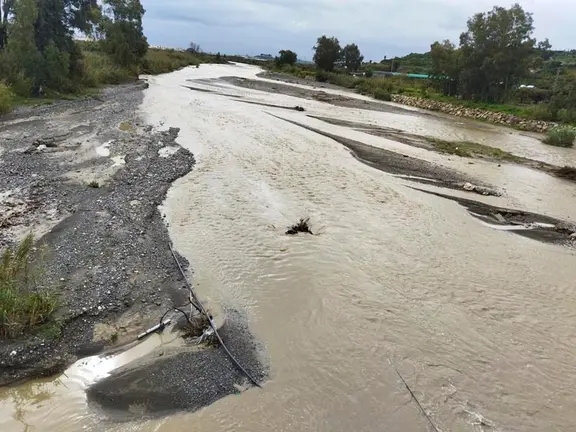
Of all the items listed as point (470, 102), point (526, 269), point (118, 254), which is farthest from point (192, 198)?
point (470, 102)

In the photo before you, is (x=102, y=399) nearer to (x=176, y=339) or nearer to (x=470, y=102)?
(x=176, y=339)

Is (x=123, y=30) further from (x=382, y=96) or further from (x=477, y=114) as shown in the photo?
(x=477, y=114)

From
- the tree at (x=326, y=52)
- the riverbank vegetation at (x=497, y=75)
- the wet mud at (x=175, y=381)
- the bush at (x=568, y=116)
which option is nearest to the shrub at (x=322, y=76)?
the tree at (x=326, y=52)

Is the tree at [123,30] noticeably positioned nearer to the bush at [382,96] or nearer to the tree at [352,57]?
the bush at [382,96]

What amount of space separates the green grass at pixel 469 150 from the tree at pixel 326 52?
63.2m

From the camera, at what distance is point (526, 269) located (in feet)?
39.5

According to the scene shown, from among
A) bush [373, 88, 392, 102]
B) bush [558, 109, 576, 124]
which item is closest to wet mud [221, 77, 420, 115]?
bush [373, 88, 392, 102]

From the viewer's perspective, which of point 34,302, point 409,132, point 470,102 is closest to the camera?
point 34,302

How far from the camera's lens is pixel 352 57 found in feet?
299

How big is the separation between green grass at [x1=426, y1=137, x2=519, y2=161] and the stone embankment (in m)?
13.3

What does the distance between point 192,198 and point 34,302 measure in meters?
8.20

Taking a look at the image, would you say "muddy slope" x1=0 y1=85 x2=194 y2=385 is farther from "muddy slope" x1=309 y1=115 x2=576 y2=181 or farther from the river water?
"muddy slope" x1=309 y1=115 x2=576 y2=181

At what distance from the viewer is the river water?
21.8 feet

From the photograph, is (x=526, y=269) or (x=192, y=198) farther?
(x=192, y=198)
